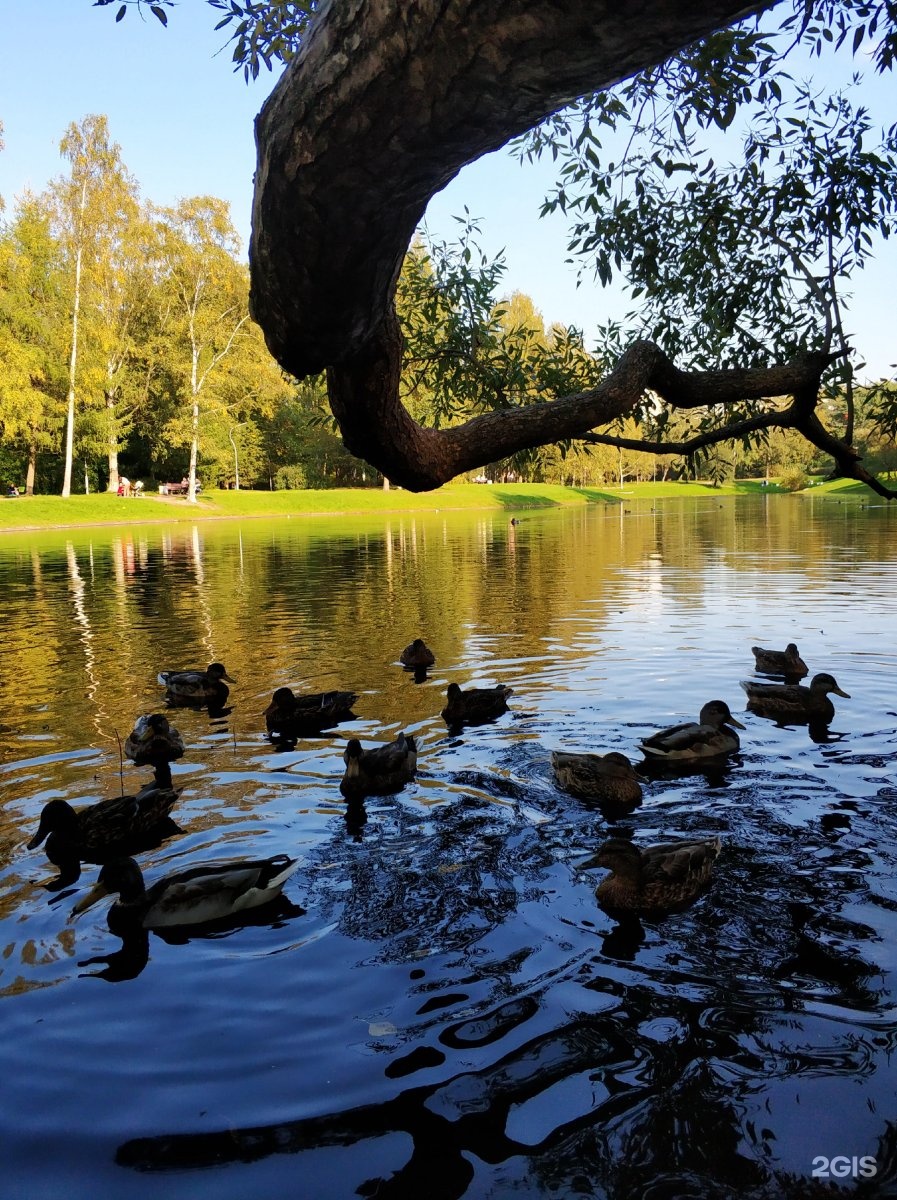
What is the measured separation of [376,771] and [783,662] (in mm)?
7335

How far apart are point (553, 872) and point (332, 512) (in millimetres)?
67959

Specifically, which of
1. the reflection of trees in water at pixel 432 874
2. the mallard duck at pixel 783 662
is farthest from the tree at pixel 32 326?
the reflection of trees in water at pixel 432 874

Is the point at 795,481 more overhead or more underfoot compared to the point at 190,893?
more overhead

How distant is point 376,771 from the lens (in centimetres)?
923

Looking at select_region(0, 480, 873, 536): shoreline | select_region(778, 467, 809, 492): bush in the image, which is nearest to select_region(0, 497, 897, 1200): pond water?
select_region(0, 480, 873, 536): shoreline

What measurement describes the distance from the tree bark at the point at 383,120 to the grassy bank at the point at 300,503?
40.8m

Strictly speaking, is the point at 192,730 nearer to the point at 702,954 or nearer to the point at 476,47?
the point at 702,954

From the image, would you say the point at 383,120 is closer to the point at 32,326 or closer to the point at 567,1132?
the point at 567,1132

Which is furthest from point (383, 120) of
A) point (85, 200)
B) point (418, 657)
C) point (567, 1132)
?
point (85, 200)

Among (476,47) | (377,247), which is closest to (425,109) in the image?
(476,47)

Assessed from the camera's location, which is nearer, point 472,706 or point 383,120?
point 383,120

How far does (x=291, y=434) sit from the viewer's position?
87.9 m

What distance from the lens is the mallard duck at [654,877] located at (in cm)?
642

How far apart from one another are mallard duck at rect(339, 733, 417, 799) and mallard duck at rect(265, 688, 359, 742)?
245cm
